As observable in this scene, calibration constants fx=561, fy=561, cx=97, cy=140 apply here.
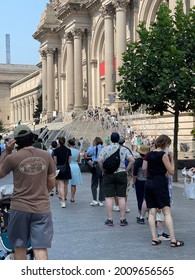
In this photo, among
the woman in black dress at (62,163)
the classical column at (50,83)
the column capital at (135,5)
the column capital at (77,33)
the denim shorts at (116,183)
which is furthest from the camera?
the classical column at (50,83)

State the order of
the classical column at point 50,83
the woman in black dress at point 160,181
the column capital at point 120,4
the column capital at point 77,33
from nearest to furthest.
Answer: the woman in black dress at point 160,181 → the column capital at point 120,4 → the column capital at point 77,33 → the classical column at point 50,83

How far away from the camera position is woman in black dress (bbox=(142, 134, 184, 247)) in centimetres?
825

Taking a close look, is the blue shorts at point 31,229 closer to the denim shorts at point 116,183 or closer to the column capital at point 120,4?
the denim shorts at point 116,183

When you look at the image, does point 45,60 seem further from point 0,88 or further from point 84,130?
point 0,88

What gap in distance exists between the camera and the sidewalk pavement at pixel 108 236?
7781 millimetres

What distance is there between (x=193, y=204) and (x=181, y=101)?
6.52 m

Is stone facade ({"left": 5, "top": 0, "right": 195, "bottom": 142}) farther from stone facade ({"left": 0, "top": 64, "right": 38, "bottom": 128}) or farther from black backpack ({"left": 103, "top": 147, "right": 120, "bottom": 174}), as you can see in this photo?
stone facade ({"left": 0, "top": 64, "right": 38, "bottom": 128})

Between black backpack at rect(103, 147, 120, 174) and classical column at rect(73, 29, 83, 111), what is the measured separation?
139 feet

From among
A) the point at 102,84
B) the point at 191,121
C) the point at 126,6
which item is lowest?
the point at 191,121

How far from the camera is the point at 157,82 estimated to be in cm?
1853

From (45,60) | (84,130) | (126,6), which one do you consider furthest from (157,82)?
(45,60)

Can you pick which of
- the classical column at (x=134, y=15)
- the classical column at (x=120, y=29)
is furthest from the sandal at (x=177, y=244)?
the classical column at (x=134, y=15)

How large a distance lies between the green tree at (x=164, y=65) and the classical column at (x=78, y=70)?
3306cm
